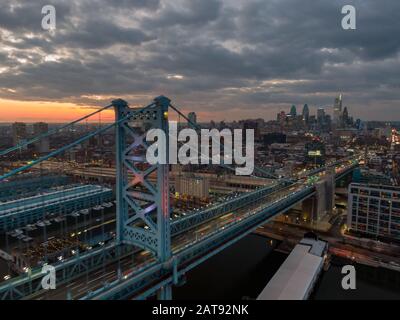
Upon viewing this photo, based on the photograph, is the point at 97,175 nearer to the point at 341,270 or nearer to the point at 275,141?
the point at 341,270

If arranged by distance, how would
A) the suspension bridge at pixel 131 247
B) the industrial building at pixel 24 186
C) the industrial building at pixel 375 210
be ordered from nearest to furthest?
the suspension bridge at pixel 131 247, the industrial building at pixel 375 210, the industrial building at pixel 24 186

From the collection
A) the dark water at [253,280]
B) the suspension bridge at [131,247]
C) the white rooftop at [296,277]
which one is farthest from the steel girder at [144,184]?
the white rooftop at [296,277]

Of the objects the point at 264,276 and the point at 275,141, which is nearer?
the point at 264,276

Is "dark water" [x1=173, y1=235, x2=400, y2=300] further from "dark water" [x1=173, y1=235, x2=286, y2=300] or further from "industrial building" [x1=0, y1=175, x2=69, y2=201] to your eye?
"industrial building" [x1=0, y1=175, x2=69, y2=201]

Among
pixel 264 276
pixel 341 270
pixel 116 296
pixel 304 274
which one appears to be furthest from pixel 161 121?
pixel 341 270

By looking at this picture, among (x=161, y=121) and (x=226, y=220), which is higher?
(x=161, y=121)

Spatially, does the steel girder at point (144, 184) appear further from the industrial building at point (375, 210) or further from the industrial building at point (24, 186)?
the industrial building at point (24, 186)

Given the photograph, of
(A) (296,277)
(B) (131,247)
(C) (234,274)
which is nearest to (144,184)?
(B) (131,247)
